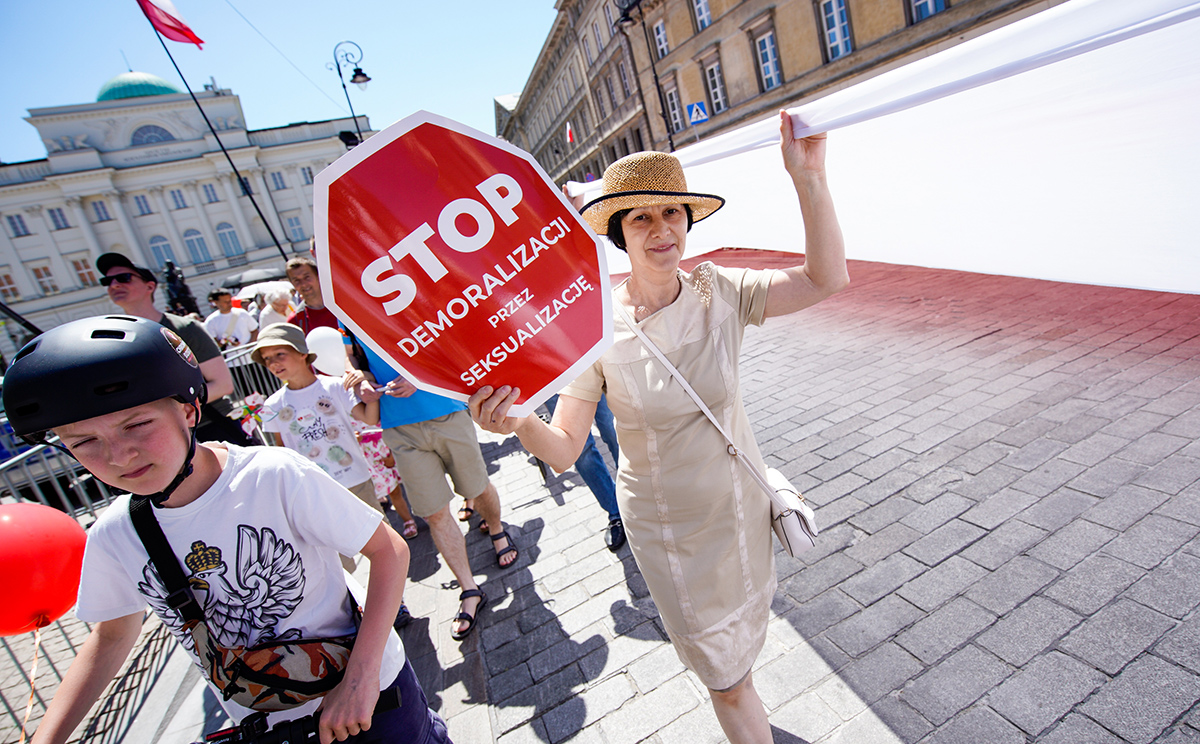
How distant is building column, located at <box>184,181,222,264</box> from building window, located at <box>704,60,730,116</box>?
4650 centimetres

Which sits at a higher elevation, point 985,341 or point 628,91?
point 628,91

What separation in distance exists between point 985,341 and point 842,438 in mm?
2395

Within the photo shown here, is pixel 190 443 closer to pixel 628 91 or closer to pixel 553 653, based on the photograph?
pixel 553 653

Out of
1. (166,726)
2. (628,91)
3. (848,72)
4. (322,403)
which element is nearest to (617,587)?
(322,403)

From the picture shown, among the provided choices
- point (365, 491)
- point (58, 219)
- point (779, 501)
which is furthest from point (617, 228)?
point (58, 219)

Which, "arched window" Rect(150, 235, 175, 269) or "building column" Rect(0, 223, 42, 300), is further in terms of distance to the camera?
"arched window" Rect(150, 235, 175, 269)

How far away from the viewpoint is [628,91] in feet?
108

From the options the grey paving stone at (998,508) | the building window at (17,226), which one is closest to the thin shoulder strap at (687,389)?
the grey paving stone at (998,508)

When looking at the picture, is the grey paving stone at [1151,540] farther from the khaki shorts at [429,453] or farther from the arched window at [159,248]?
the arched window at [159,248]

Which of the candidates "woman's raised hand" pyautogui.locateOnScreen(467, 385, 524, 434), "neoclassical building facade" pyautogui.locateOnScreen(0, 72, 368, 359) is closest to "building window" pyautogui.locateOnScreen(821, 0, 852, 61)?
"woman's raised hand" pyautogui.locateOnScreen(467, 385, 524, 434)

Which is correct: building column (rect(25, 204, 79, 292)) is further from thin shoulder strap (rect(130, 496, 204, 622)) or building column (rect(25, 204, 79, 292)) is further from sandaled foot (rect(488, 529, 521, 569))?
thin shoulder strap (rect(130, 496, 204, 622))

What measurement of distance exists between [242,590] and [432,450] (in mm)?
1975

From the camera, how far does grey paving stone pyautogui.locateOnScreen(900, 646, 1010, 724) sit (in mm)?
2049

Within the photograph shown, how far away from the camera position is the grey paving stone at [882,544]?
291 centimetres
